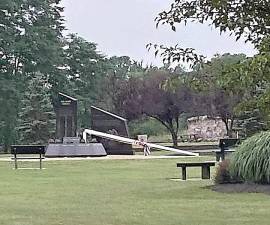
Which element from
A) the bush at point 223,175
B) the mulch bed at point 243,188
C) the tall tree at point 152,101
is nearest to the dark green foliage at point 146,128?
the tall tree at point 152,101

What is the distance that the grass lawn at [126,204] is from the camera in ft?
38.9

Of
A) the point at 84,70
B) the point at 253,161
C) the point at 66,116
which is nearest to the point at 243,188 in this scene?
the point at 253,161

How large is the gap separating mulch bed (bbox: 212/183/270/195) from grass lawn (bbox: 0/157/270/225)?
346 millimetres

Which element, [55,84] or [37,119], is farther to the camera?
[55,84]

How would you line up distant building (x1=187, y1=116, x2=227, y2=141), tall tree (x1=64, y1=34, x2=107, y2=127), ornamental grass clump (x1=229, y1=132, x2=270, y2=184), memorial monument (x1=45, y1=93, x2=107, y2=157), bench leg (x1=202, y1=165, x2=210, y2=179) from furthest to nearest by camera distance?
distant building (x1=187, y1=116, x2=227, y2=141) < tall tree (x1=64, y1=34, x2=107, y2=127) < memorial monument (x1=45, y1=93, x2=107, y2=157) < bench leg (x1=202, y1=165, x2=210, y2=179) < ornamental grass clump (x1=229, y1=132, x2=270, y2=184)

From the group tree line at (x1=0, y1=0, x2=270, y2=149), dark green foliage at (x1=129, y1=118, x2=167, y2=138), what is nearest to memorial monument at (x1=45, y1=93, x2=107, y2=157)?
tree line at (x1=0, y1=0, x2=270, y2=149)

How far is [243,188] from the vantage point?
16.9 m

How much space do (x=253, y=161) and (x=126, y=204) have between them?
4.25 m

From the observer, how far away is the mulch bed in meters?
16.5

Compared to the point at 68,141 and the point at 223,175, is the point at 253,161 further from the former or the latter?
the point at 68,141

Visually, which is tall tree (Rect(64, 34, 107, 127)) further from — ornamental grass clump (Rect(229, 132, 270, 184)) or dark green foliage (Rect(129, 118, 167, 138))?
ornamental grass clump (Rect(229, 132, 270, 184))

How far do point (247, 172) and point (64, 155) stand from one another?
2596cm

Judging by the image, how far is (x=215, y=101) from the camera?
197 feet

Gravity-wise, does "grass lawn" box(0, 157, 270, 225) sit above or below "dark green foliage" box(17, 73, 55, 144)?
below
